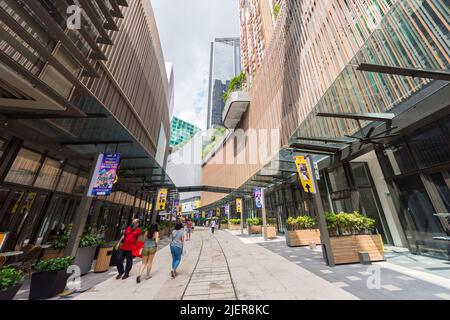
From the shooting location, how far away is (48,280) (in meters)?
3.98

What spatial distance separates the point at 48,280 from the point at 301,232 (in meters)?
11.0

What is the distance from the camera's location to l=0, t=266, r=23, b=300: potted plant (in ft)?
9.33

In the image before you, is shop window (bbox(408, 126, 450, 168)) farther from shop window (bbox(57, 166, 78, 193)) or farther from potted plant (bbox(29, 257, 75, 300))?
shop window (bbox(57, 166, 78, 193))

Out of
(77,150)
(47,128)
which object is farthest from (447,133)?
(77,150)

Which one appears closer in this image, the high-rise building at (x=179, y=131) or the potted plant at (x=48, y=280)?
the potted plant at (x=48, y=280)

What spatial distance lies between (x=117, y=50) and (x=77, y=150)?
220 inches

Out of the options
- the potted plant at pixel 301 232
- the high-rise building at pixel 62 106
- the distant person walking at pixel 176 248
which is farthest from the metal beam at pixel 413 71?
the potted plant at pixel 301 232

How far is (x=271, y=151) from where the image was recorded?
20.0 meters

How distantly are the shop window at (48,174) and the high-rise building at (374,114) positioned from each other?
11131mm

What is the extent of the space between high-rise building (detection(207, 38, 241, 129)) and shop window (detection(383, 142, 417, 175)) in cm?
10211

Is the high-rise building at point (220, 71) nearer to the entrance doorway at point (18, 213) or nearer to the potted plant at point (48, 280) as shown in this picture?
the entrance doorway at point (18, 213)

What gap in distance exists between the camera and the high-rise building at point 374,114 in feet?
19.7

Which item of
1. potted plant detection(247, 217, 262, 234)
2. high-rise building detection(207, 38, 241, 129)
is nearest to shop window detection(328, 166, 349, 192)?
potted plant detection(247, 217, 262, 234)
